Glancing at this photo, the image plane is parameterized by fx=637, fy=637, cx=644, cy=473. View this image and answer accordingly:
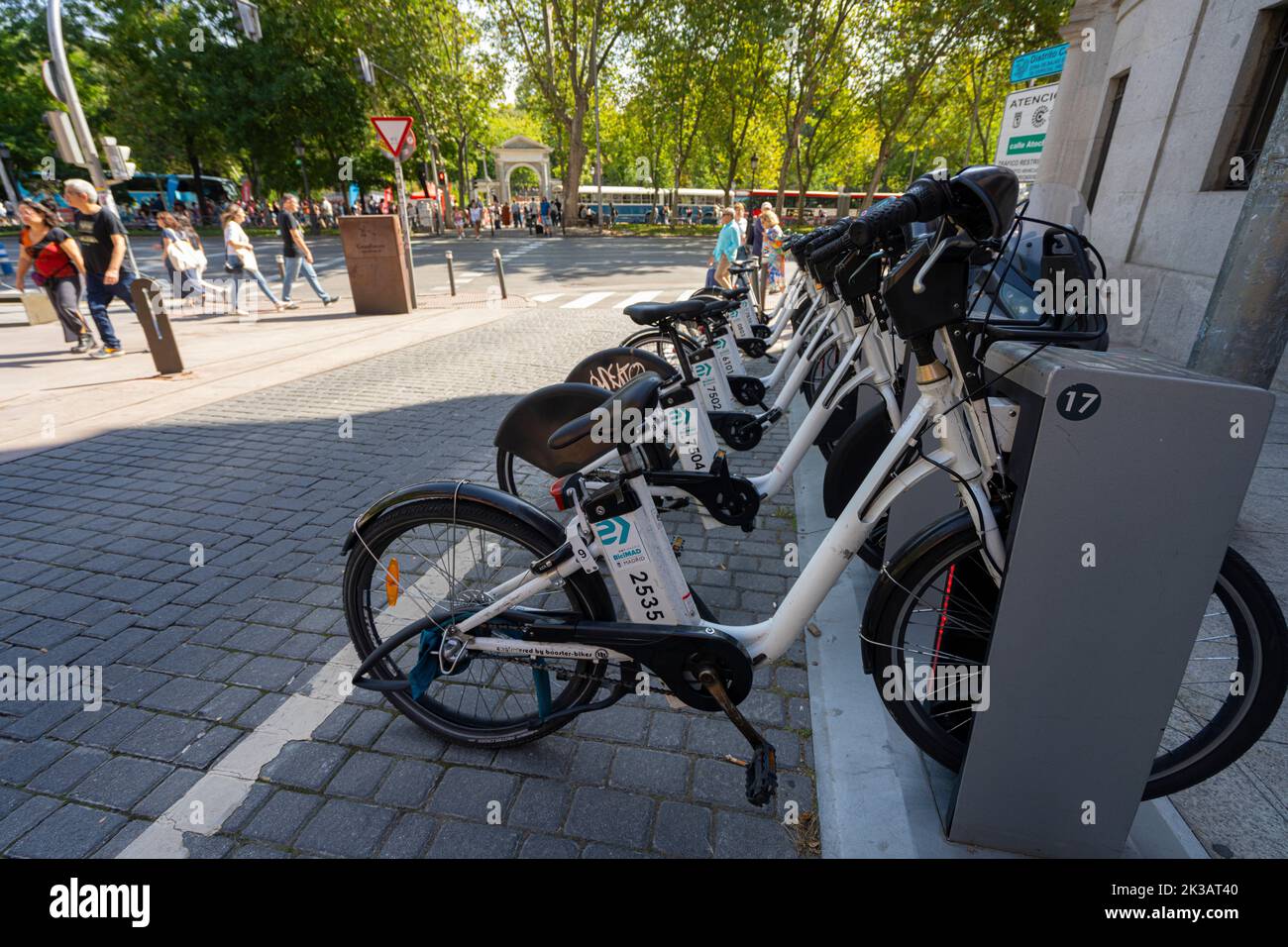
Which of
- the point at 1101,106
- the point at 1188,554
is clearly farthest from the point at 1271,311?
the point at 1101,106

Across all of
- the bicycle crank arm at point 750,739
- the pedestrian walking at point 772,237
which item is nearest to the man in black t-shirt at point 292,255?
the pedestrian walking at point 772,237

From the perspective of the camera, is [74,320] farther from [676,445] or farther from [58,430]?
[676,445]

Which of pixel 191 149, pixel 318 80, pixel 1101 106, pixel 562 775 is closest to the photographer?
pixel 562 775

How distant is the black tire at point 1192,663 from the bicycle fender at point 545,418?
5.63 feet

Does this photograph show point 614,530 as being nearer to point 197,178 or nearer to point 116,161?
point 116,161

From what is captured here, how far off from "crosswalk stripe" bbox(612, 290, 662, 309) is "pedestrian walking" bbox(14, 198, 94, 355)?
8.60 meters

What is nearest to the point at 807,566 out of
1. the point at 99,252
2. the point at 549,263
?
the point at 99,252

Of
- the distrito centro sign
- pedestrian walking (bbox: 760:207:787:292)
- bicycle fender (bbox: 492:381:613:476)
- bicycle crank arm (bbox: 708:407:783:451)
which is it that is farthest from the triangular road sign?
bicycle fender (bbox: 492:381:613:476)

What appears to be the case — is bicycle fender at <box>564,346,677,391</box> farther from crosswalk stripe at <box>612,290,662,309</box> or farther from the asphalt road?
the asphalt road

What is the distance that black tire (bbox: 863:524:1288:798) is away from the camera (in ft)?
5.68

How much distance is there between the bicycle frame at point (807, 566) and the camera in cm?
181

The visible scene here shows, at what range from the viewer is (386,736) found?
2.53m
